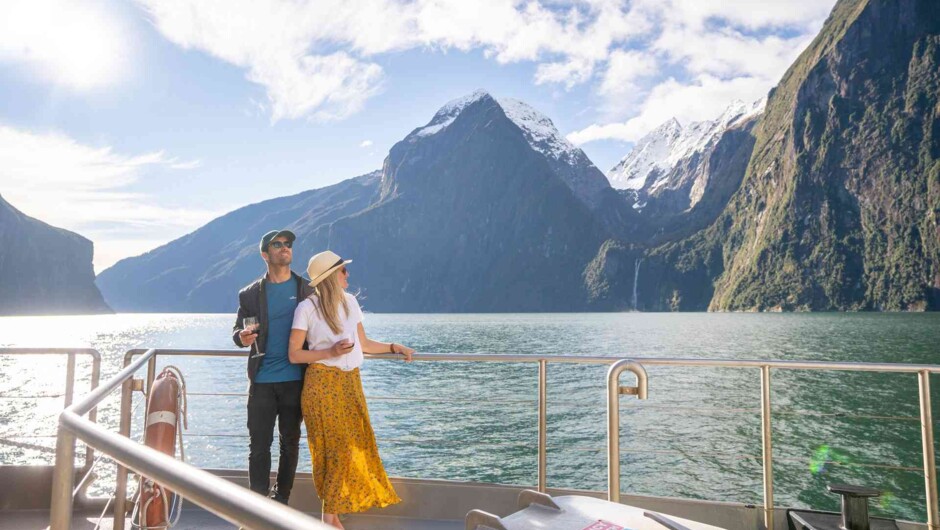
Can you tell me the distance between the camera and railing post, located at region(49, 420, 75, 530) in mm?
1562

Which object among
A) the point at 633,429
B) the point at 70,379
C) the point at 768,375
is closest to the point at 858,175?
the point at 633,429

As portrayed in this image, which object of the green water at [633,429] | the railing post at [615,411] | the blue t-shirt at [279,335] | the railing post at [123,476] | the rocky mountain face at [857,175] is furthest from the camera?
the rocky mountain face at [857,175]

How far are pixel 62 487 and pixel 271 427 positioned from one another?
2.59 meters

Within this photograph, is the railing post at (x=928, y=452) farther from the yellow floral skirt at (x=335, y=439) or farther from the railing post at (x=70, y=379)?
the railing post at (x=70, y=379)

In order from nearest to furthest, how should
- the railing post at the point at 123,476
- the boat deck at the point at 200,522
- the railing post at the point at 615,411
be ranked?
1. the railing post at the point at 123,476
2. the railing post at the point at 615,411
3. the boat deck at the point at 200,522

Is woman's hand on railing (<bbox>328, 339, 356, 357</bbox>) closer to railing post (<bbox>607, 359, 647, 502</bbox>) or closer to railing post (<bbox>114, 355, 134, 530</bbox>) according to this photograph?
railing post (<bbox>114, 355, 134, 530</bbox>)

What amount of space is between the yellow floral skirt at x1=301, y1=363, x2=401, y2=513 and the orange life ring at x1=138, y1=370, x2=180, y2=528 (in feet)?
2.75

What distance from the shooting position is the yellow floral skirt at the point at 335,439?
153 inches

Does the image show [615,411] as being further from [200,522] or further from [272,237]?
[200,522]

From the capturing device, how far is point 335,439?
393 centimetres

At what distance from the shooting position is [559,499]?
2.99m

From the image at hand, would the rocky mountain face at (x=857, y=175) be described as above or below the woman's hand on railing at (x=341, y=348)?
above

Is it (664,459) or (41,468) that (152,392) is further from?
(664,459)

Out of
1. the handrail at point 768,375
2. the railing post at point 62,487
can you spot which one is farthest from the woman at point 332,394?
the railing post at point 62,487
